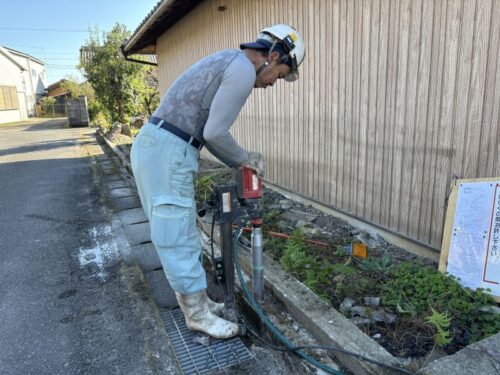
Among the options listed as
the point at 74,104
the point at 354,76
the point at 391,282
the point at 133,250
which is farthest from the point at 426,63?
the point at 74,104

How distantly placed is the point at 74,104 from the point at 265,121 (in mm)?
21853

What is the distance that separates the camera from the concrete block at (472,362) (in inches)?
71.9

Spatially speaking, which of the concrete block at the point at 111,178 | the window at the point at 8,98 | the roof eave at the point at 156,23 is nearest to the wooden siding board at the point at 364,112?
the roof eave at the point at 156,23

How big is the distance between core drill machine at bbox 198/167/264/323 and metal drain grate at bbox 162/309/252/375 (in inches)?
8.0

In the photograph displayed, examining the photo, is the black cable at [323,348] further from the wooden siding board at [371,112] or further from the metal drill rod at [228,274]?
the wooden siding board at [371,112]

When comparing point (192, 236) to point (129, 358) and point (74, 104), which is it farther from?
point (74, 104)

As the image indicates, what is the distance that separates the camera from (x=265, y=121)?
19.7ft

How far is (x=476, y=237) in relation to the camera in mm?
2750

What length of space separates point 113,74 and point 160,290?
14702 millimetres

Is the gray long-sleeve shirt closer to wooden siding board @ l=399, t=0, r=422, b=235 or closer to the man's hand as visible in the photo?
the man's hand

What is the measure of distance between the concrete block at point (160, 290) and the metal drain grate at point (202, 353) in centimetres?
38

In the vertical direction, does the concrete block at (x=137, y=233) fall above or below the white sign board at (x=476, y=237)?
below

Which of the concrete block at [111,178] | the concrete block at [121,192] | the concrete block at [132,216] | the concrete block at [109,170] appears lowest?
the concrete block at [132,216]

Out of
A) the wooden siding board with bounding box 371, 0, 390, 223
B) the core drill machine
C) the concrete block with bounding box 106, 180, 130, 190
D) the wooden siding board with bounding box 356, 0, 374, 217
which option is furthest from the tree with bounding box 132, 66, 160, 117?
the core drill machine
